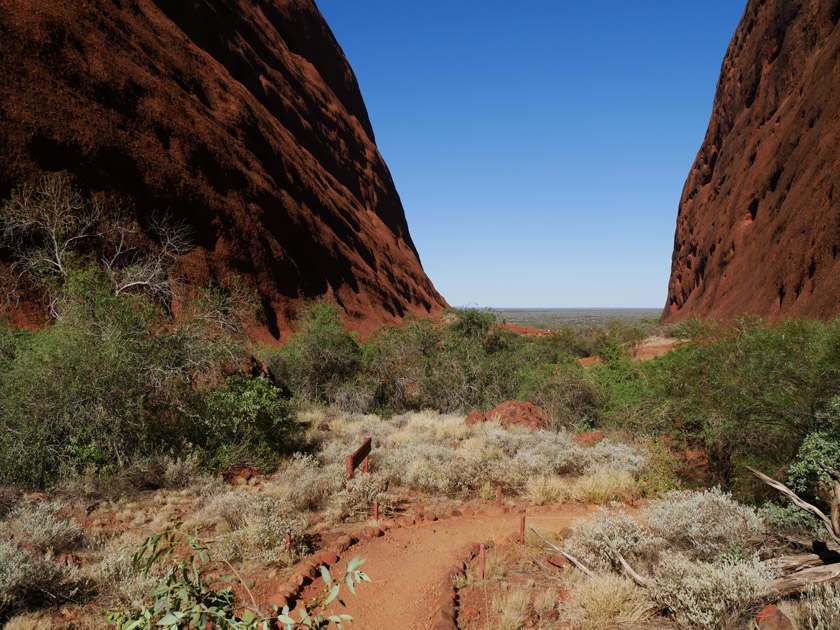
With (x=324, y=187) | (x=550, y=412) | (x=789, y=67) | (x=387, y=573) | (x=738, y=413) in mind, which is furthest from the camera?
(x=324, y=187)

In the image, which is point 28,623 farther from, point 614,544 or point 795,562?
point 795,562

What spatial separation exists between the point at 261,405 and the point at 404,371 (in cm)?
623

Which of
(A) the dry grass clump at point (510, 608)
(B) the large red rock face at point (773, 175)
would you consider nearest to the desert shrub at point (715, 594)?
(A) the dry grass clump at point (510, 608)

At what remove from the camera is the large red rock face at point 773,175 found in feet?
69.8

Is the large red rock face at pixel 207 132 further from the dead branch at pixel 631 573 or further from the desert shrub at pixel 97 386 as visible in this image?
the dead branch at pixel 631 573

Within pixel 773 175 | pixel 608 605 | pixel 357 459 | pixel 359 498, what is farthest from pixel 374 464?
pixel 773 175

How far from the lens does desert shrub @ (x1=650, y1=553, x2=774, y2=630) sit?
3.30m

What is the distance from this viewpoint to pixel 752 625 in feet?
10.3

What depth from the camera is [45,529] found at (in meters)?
4.82

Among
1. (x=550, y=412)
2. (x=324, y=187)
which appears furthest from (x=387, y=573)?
(x=324, y=187)

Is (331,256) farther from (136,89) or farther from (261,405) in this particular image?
A: (261,405)

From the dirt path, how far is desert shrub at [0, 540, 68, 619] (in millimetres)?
2206

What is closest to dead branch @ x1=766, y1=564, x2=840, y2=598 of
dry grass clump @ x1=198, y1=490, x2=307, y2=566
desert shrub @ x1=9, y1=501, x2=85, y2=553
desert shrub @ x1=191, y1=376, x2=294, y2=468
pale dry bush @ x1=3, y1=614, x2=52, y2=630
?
dry grass clump @ x1=198, y1=490, x2=307, y2=566

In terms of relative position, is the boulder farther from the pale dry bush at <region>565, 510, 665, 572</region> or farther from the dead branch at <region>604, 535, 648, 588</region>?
the dead branch at <region>604, 535, 648, 588</region>
